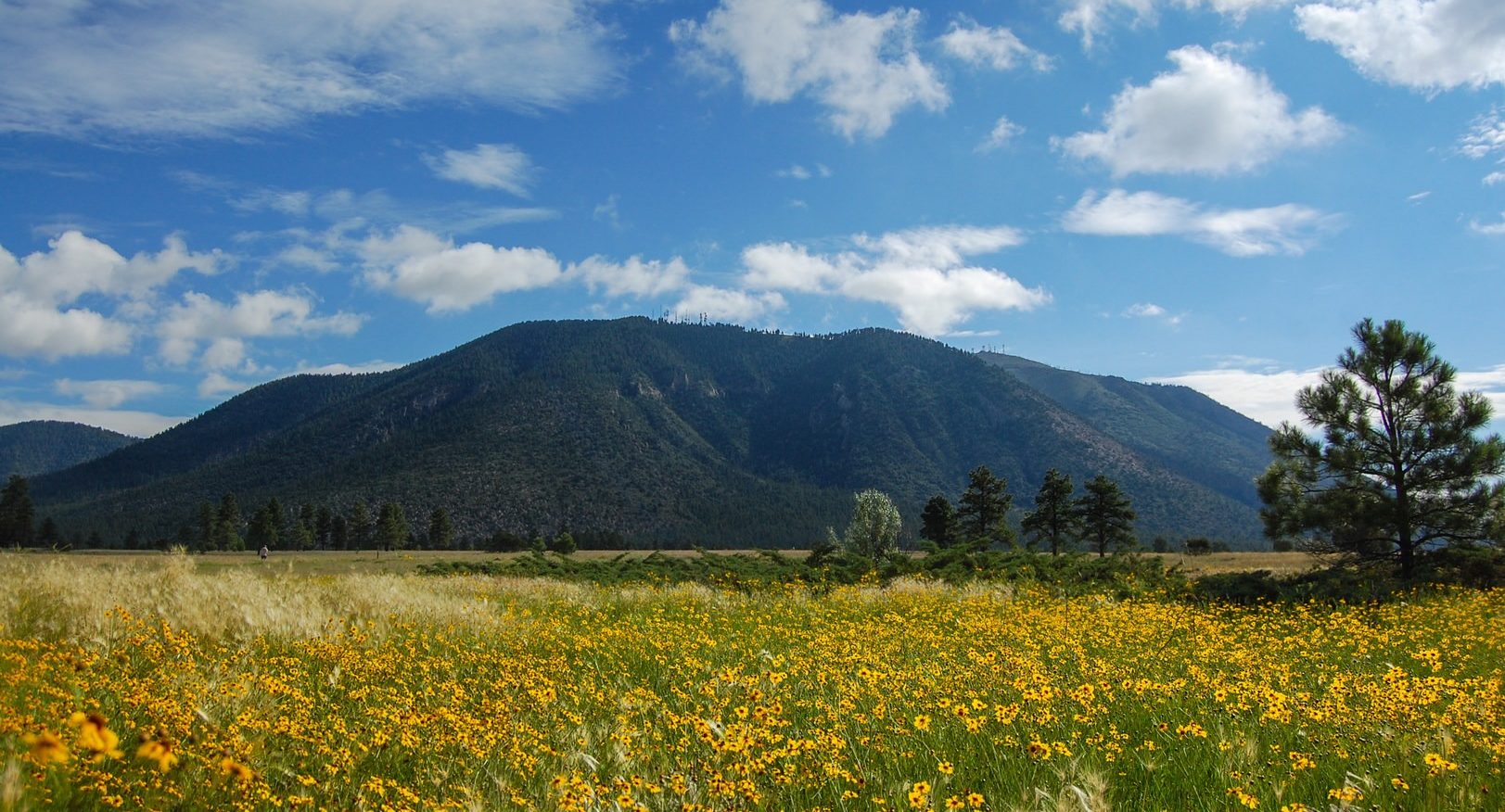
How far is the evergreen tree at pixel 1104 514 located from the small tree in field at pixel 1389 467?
1166 inches

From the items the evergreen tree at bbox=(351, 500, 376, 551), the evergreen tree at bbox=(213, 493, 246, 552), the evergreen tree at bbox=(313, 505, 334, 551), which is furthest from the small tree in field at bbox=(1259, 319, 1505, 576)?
the evergreen tree at bbox=(313, 505, 334, 551)

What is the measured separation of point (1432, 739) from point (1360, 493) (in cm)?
1691

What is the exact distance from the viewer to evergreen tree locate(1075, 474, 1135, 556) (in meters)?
48.2

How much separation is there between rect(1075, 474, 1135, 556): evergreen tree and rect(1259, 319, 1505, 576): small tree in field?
97.2ft

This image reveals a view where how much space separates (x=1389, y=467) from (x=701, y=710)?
19.2 metres

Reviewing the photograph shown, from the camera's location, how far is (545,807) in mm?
3625

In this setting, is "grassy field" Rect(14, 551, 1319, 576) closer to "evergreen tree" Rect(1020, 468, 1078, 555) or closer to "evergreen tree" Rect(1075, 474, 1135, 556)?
"evergreen tree" Rect(1075, 474, 1135, 556)

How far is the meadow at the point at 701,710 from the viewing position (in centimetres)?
373

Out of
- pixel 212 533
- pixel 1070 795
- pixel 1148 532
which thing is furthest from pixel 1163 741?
pixel 1148 532

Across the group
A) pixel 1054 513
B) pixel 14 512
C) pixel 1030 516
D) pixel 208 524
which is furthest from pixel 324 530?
pixel 1054 513

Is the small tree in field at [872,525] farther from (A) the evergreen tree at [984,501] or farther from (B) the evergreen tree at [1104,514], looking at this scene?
(B) the evergreen tree at [1104,514]

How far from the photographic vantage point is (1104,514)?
4853cm

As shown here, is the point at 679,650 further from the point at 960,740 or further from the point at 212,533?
the point at 212,533

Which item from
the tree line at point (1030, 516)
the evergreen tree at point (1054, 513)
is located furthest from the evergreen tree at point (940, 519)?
the evergreen tree at point (1054, 513)
